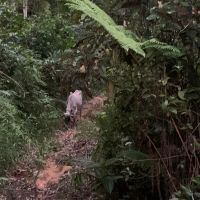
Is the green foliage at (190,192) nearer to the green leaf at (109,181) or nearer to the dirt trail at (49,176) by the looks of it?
the green leaf at (109,181)

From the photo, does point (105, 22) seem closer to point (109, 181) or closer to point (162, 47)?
point (162, 47)

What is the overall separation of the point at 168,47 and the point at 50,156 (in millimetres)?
3277

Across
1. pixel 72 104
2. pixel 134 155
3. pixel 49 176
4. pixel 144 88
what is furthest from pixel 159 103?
pixel 72 104

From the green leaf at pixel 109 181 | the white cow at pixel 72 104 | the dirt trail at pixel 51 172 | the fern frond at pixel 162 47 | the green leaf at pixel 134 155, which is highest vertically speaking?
the white cow at pixel 72 104

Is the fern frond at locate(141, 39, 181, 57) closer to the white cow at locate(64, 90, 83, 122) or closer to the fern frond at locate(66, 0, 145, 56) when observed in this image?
the fern frond at locate(66, 0, 145, 56)

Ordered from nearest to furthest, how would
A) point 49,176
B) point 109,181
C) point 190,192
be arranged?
1. point 190,192
2. point 109,181
3. point 49,176

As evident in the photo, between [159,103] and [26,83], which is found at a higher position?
[26,83]

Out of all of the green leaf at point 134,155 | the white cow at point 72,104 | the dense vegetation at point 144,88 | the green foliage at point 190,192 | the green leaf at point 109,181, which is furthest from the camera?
the white cow at point 72,104

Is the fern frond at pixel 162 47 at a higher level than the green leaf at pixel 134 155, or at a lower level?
higher

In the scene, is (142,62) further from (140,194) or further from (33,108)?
(33,108)

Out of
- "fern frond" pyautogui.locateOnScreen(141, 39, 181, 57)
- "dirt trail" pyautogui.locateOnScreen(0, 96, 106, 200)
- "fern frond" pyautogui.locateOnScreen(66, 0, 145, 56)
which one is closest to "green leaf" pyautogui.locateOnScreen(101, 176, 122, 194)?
"dirt trail" pyautogui.locateOnScreen(0, 96, 106, 200)

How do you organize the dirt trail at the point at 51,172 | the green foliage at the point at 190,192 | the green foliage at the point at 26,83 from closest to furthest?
the green foliage at the point at 190,192, the dirt trail at the point at 51,172, the green foliage at the point at 26,83

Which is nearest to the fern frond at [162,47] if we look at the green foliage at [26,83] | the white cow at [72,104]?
the green foliage at [26,83]

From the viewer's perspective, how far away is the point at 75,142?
6547 mm
